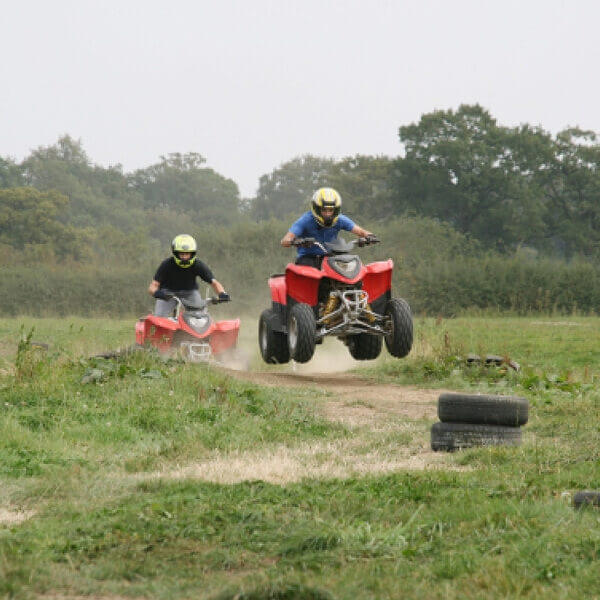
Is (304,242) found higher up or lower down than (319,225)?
lower down

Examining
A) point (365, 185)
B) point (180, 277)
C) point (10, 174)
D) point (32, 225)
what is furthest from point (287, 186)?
point (180, 277)

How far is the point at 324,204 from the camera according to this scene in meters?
13.6

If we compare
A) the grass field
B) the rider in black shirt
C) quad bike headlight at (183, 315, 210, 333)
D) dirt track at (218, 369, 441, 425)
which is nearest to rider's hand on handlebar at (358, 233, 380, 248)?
dirt track at (218, 369, 441, 425)

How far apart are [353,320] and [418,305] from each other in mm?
29338

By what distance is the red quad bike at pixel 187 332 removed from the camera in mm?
15656

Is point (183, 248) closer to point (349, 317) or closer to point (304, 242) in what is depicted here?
point (304, 242)

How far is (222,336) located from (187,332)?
675mm

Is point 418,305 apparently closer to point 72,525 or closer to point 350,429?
point 350,429

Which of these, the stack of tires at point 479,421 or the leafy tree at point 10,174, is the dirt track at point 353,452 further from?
the leafy tree at point 10,174

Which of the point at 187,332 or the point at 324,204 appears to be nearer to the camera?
the point at 324,204

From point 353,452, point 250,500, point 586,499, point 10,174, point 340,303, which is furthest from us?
point 10,174

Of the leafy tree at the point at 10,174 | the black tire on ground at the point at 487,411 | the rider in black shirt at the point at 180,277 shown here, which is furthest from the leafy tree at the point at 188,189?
the black tire on ground at the point at 487,411

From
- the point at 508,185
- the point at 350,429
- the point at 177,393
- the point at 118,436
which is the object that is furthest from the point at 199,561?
the point at 508,185

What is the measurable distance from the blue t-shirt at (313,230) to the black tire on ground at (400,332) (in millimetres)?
1225
